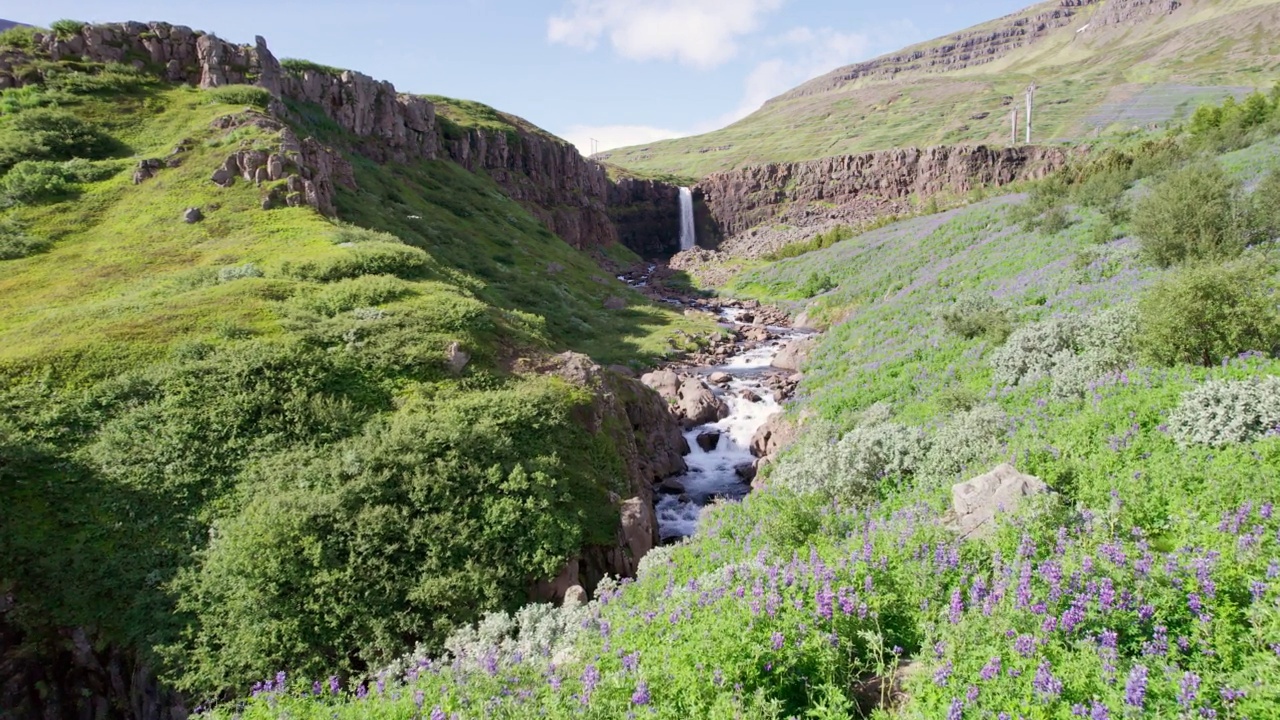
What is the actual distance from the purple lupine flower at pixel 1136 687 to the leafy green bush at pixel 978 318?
17.4 m

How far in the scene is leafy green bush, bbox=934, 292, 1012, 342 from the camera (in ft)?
65.8

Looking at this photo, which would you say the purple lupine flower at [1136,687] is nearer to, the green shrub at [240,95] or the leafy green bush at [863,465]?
the leafy green bush at [863,465]

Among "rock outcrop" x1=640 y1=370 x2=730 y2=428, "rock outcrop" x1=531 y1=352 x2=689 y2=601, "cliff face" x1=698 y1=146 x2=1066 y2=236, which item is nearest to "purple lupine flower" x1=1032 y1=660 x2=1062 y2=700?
"rock outcrop" x1=531 y1=352 x2=689 y2=601

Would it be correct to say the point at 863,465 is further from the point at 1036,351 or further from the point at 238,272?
the point at 238,272

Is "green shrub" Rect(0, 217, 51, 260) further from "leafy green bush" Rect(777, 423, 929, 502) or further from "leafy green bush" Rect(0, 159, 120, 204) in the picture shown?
"leafy green bush" Rect(777, 423, 929, 502)

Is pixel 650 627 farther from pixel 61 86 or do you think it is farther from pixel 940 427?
pixel 61 86

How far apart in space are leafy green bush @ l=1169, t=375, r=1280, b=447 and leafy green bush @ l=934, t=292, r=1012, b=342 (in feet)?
34.2

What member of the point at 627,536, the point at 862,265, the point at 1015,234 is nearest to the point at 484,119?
the point at 862,265

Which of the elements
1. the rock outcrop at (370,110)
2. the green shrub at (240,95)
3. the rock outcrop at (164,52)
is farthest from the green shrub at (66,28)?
Answer: the rock outcrop at (370,110)

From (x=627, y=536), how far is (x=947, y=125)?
17978 centimetres

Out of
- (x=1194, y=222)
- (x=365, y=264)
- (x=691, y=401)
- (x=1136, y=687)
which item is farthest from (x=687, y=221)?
(x=1136, y=687)

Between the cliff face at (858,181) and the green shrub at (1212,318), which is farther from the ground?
the cliff face at (858,181)

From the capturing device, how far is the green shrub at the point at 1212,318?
11672mm

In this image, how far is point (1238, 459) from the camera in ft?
26.8
